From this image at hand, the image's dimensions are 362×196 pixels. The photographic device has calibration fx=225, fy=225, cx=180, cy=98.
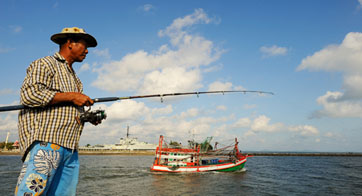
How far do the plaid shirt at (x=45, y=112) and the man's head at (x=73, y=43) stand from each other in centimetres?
33

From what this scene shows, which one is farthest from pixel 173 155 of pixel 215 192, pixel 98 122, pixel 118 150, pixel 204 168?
pixel 118 150

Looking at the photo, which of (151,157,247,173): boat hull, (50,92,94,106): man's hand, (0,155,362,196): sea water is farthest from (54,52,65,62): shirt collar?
(151,157,247,173): boat hull

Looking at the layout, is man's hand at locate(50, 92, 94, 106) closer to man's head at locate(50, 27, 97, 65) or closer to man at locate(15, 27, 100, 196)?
man at locate(15, 27, 100, 196)

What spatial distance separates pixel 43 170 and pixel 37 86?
0.79 meters

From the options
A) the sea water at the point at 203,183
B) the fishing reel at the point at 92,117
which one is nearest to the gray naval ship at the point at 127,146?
the sea water at the point at 203,183

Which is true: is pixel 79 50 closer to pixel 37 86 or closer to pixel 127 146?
pixel 37 86

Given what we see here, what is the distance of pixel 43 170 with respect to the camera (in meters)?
2.07

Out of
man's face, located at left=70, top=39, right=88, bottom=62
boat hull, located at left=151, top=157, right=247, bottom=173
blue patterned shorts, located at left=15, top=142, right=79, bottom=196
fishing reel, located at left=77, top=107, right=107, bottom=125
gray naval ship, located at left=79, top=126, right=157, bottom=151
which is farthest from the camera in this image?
gray naval ship, located at left=79, top=126, right=157, bottom=151

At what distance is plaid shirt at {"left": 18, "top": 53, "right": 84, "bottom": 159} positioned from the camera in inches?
83.2

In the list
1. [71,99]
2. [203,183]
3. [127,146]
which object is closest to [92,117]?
[71,99]

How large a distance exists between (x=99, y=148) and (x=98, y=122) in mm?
120499

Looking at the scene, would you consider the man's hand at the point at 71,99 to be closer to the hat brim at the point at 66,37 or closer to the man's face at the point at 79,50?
the man's face at the point at 79,50

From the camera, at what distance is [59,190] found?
2369 mm

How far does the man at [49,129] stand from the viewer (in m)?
2.07
